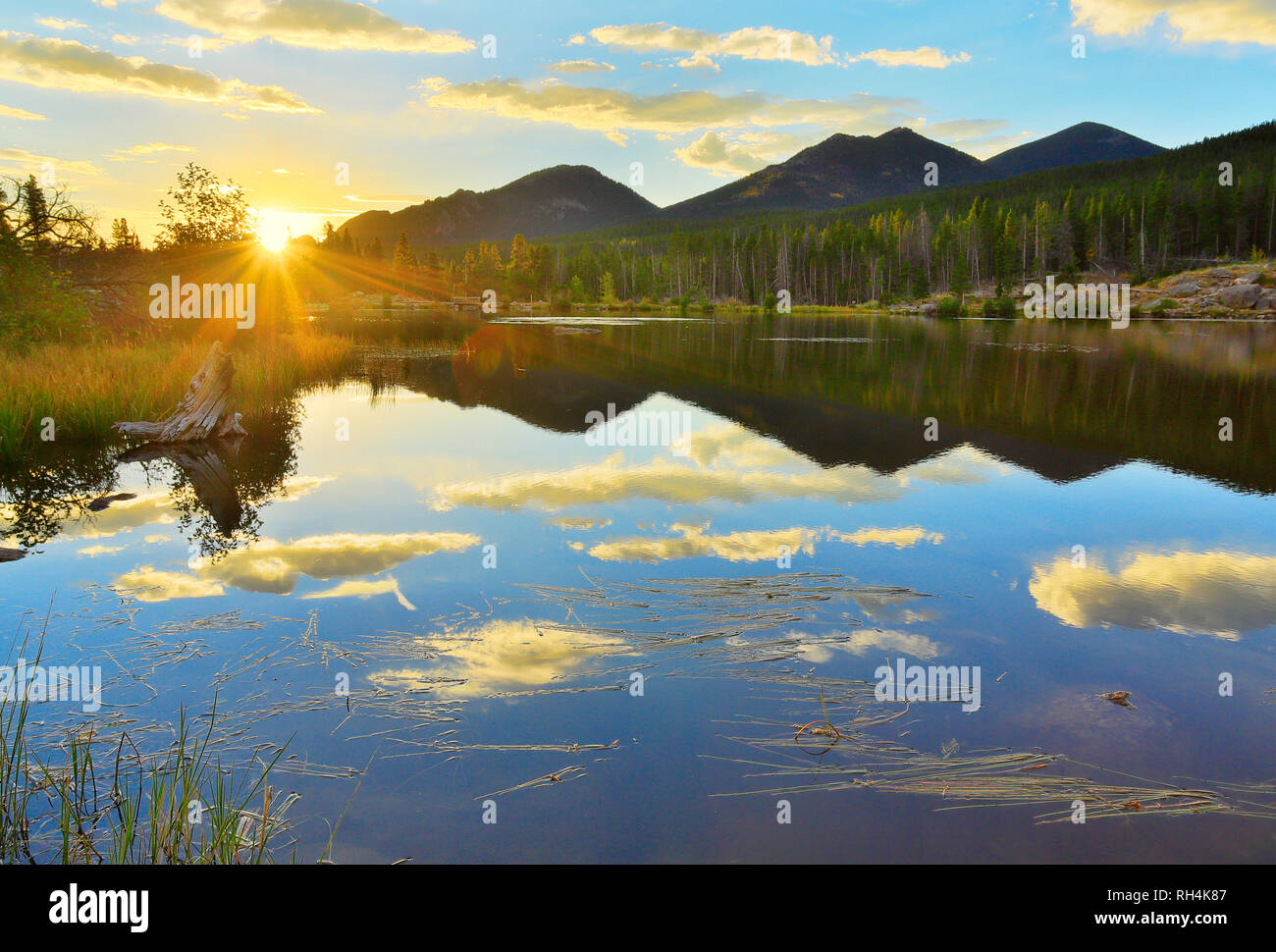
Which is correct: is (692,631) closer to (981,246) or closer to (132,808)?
(132,808)

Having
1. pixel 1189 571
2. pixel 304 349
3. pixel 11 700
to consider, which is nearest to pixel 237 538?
pixel 11 700

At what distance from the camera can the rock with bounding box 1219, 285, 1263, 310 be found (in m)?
87.4

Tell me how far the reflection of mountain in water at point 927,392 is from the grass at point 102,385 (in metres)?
6.24

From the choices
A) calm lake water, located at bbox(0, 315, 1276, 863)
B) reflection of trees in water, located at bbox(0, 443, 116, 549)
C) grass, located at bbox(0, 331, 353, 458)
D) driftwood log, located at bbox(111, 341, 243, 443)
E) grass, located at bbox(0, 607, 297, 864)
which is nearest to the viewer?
grass, located at bbox(0, 607, 297, 864)

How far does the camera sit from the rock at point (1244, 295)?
3442 inches

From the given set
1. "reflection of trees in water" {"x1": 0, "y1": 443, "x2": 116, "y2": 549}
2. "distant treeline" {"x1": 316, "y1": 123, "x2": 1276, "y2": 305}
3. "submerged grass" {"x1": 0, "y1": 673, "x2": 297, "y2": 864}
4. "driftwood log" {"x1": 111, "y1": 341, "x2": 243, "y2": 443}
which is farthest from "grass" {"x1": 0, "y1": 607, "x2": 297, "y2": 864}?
"distant treeline" {"x1": 316, "y1": 123, "x2": 1276, "y2": 305}

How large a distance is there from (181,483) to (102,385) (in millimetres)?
6776

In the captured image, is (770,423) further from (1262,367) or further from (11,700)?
(1262,367)

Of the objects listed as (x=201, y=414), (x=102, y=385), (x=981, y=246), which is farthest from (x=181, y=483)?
(x=981, y=246)

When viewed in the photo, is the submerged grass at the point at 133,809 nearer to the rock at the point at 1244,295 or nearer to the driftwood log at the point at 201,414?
the driftwood log at the point at 201,414

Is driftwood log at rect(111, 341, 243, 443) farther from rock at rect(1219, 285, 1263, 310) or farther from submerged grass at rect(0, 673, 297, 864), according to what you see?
rock at rect(1219, 285, 1263, 310)

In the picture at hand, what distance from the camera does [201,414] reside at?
19578mm

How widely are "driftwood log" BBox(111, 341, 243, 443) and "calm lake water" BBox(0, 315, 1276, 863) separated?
1.12m

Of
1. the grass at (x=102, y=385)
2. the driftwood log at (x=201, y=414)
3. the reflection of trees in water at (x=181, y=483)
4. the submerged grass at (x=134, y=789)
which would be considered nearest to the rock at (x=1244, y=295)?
the grass at (x=102, y=385)
